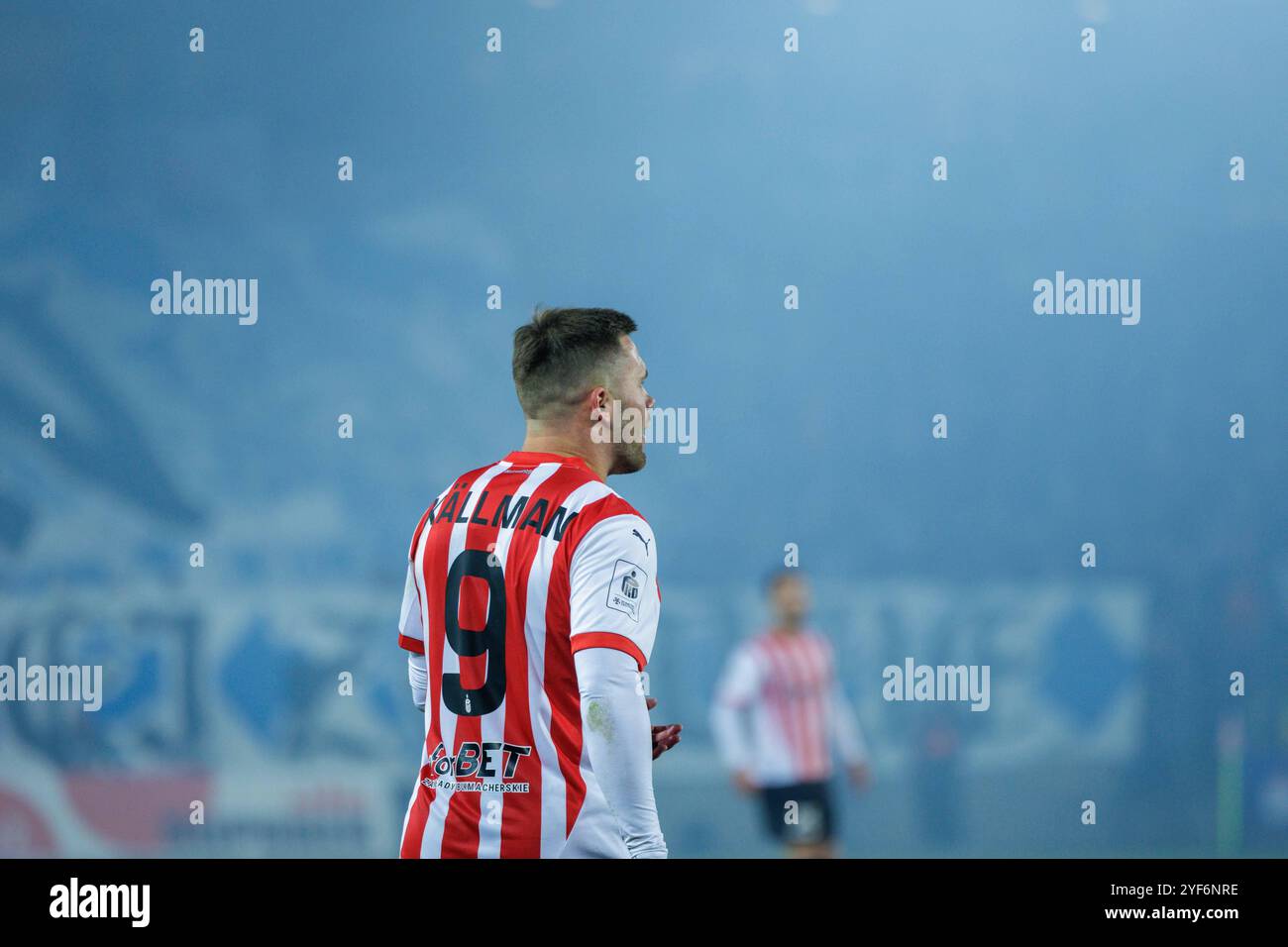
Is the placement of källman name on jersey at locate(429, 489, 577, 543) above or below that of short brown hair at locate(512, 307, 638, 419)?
below

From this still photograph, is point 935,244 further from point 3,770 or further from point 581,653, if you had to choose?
point 3,770

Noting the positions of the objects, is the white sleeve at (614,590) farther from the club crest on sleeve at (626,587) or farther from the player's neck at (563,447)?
the player's neck at (563,447)

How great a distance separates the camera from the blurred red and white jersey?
4.80 meters

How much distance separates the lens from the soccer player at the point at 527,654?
1.73m

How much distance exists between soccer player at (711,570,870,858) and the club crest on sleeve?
320 centimetres

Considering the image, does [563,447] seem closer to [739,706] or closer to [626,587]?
[626,587]

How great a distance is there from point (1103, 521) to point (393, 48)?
4.21 metres

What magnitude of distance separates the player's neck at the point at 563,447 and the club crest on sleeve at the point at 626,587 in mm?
236

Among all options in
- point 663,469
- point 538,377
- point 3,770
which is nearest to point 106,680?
point 3,770

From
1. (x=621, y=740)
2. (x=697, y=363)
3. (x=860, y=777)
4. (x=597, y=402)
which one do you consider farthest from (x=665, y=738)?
(x=697, y=363)

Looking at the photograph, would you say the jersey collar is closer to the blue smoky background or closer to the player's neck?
the player's neck

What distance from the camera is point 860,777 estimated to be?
538 centimetres

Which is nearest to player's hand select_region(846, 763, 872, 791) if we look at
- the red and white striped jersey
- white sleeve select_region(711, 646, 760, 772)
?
white sleeve select_region(711, 646, 760, 772)
